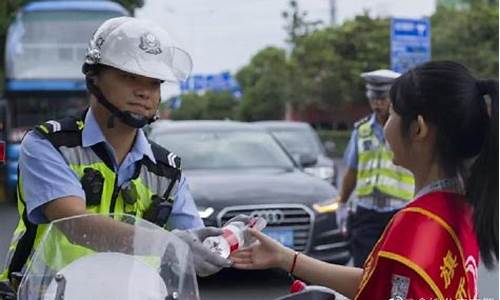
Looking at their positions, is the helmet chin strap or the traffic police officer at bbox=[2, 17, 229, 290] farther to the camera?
the helmet chin strap

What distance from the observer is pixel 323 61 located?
43625 mm

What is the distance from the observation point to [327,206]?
7867mm

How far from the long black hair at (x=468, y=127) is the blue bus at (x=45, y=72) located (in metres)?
13.9

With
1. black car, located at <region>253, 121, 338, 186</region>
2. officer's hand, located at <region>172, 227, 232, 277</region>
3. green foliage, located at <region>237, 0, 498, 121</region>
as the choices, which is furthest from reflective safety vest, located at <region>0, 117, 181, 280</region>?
green foliage, located at <region>237, 0, 498, 121</region>

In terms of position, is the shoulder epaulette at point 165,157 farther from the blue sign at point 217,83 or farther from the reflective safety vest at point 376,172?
the blue sign at point 217,83

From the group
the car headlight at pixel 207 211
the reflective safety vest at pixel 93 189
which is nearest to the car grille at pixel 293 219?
the car headlight at pixel 207 211

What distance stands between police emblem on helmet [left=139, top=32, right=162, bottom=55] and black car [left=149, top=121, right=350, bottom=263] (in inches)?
188

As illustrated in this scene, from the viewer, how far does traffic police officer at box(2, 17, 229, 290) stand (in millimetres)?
2482

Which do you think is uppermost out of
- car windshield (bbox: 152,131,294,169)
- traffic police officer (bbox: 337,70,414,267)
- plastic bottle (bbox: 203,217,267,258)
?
plastic bottle (bbox: 203,217,267,258)

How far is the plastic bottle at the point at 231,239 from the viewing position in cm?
225

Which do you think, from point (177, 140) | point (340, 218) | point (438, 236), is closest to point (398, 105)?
point (438, 236)

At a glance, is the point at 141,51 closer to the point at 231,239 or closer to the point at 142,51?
the point at 142,51

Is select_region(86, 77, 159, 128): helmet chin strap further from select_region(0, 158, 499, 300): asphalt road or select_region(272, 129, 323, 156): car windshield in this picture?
select_region(272, 129, 323, 156): car windshield

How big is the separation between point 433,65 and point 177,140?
6.60 metres
